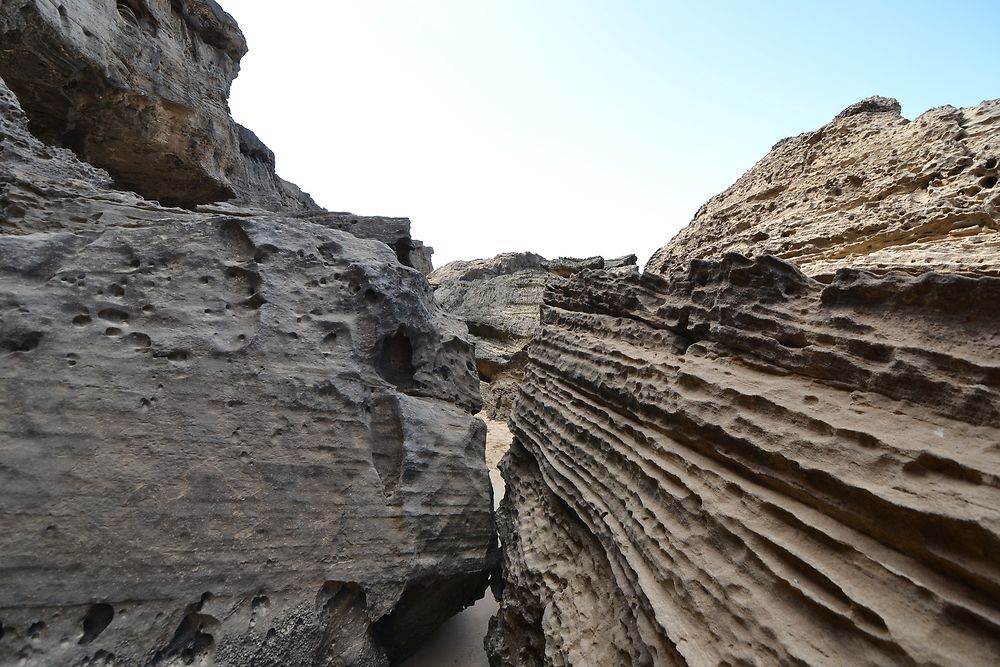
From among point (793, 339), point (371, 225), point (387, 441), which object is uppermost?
point (371, 225)

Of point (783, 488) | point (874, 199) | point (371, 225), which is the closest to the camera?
point (783, 488)

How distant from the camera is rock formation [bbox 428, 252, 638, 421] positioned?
542 inches

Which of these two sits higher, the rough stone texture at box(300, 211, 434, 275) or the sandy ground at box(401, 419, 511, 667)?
the rough stone texture at box(300, 211, 434, 275)

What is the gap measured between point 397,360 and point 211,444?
6.50ft

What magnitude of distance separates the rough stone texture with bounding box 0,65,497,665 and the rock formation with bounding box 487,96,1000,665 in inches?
48.2

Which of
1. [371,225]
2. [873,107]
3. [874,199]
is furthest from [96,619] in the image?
[873,107]

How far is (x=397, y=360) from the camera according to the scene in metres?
4.91

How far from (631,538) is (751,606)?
95cm

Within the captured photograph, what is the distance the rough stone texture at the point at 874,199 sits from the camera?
511 cm

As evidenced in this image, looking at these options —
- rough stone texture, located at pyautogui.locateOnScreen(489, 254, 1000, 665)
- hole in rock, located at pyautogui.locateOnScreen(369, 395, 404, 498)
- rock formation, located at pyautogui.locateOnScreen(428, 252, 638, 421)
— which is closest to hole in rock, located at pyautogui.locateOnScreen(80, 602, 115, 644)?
hole in rock, located at pyautogui.locateOnScreen(369, 395, 404, 498)

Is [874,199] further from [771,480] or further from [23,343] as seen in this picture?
[23,343]

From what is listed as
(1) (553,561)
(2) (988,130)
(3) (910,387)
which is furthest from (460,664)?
(2) (988,130)

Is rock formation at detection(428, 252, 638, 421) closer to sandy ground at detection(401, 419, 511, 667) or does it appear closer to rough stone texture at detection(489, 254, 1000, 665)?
sandy ground at detection(401, 419, 511, 667)

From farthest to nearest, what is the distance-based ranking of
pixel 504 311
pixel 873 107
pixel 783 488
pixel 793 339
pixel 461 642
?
1. pixel 504 311
2. pixel 873 107
3. pixel 461 642
4. pixel 793 339
5. pixel 783 488
